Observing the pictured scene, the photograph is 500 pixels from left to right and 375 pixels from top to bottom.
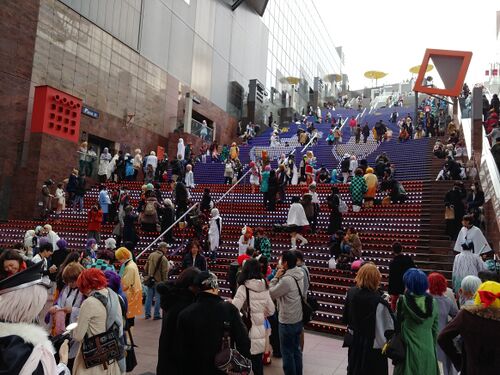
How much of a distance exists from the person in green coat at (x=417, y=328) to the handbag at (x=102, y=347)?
2.59 metres

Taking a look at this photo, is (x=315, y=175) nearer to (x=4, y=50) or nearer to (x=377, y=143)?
(x=377, y=143)

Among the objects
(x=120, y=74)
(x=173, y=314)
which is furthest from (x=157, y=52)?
(x=173, y=314)

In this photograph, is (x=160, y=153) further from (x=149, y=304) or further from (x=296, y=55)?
(x=296, y=55)

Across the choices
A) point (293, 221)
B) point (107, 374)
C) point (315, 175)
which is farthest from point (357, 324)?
point (315, 175)

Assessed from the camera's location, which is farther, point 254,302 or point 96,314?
point 254,302

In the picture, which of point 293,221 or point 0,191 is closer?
point 293,221

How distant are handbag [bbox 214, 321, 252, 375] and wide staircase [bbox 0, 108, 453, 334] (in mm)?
5443

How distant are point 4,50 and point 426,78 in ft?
69.5

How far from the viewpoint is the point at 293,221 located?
12.2m

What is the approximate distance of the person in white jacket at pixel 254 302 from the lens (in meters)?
4.89

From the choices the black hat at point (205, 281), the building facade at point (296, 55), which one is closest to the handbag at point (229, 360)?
the black hat at point (205, 281)

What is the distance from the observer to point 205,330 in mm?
3312

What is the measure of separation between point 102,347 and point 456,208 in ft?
31.2

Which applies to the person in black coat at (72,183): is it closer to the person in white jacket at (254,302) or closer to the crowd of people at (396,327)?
the person in white jacket at (254,302)
